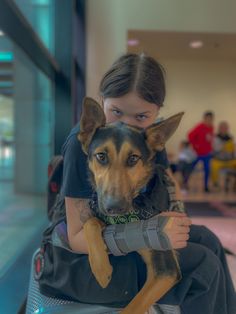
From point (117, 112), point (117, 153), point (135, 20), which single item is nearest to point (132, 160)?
point (117, 153)

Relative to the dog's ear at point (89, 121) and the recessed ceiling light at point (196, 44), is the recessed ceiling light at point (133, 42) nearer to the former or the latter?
the recessed ceiling light at point (196, 44)

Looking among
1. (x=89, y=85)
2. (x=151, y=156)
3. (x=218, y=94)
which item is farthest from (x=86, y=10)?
(x=151, y=156)

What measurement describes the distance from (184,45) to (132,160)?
6.79 meters

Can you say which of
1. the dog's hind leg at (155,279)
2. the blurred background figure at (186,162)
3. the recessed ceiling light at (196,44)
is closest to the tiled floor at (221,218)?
the blurred background figure at (186,162)

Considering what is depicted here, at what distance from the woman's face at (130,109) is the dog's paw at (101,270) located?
493 millimetres

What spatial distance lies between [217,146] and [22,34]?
5716mm

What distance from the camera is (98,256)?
3.41ft

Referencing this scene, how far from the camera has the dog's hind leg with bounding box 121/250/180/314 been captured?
3.48ft

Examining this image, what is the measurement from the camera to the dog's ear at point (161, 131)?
1.16 m

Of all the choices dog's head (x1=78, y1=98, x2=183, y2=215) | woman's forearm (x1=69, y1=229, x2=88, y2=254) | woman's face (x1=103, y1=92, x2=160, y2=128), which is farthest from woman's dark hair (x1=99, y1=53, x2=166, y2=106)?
woman's forearm (x1=69, y1=229, x2=88, y2=254)

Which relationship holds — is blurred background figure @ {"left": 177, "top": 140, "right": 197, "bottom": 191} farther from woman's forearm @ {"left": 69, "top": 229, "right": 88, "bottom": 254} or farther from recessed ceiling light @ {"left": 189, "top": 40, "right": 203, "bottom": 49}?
woman's forearm @ {"left": 69, "top": 229, "right": 88, "bottom": 254}

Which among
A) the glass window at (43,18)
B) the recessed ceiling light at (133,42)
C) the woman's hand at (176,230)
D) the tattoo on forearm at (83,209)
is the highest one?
the recessed ceiling light at (133,42)

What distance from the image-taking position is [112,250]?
1.09 meters

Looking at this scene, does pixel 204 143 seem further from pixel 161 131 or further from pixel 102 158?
pixel 102 158
